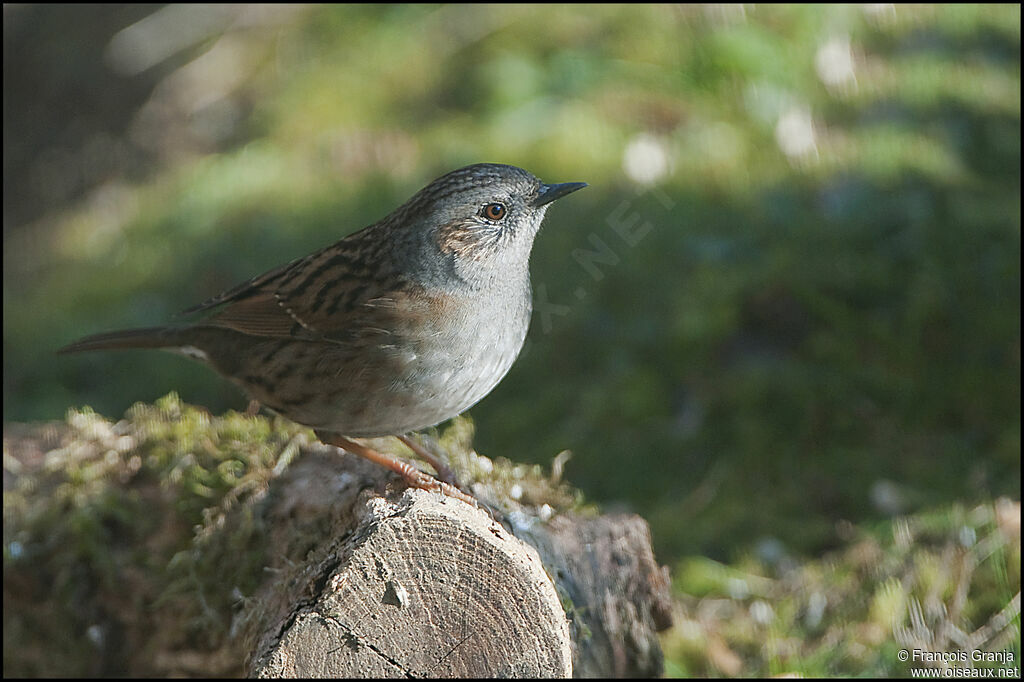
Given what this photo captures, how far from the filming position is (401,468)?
374cm

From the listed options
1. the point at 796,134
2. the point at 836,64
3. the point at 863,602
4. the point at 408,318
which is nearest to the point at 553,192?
the point at 408,318

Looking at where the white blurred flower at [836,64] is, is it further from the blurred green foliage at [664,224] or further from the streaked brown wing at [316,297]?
the streaked brown wing at [316,297]

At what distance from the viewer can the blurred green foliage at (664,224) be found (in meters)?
5.72

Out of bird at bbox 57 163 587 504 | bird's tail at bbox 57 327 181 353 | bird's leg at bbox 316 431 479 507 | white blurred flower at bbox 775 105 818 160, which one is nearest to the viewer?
bird's leg at bbox 316 431 479 507

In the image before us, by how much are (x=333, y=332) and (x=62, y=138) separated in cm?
803

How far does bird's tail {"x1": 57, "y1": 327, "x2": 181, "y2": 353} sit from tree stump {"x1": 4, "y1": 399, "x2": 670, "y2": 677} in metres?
0.36

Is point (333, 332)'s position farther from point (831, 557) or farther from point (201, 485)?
point (831, 557)

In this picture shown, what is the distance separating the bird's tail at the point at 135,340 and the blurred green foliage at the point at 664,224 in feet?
6.97

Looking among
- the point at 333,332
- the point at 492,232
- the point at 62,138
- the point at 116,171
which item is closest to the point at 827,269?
the point at 492,232

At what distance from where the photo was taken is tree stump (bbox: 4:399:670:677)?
302 centimetres

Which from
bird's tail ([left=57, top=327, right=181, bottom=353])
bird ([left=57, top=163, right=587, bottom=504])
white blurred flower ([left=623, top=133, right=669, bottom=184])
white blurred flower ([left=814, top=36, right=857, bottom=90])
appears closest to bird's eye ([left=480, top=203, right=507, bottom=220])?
bird ([left=57, top=163, right=587, bottom=504])

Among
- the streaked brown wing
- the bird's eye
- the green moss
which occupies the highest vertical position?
the bird's eye

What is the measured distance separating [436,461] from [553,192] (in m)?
1.15

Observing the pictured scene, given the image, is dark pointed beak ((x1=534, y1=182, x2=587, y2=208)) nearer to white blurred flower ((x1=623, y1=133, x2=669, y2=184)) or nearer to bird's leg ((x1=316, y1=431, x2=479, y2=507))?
bird's leg ((x1=316, y1=431, x2=479, y2=507))
